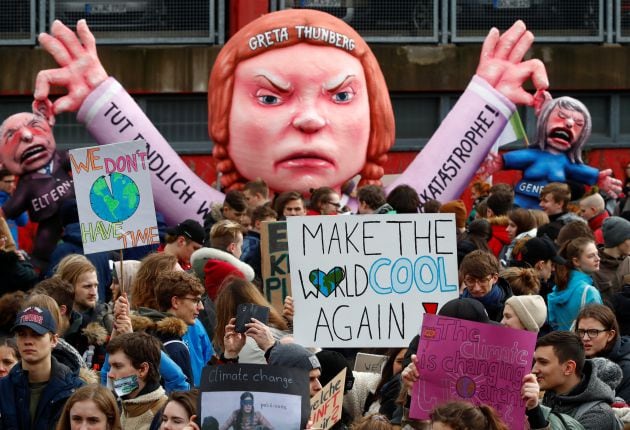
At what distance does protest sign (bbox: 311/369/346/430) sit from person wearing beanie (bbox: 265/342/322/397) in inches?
7.4

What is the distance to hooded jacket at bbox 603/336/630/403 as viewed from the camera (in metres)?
9.10

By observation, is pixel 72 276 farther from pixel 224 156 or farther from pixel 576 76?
pixel 576 76

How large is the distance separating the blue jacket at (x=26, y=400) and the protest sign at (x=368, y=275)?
1146 mm

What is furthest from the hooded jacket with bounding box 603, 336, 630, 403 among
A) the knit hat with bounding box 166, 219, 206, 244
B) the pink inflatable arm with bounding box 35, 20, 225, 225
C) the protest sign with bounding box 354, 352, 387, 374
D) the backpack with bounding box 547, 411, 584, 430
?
the pink inflatable arm with bounding box 35, 20, 225, 225

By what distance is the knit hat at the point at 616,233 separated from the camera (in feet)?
38.6

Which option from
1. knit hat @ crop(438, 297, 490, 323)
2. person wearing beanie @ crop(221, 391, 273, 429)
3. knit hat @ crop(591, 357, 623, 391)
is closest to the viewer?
person wearing beanie @ crop(221, 391, 273, 429)

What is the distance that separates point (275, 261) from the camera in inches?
425

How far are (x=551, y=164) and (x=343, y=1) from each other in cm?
525

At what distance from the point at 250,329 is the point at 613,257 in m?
3.78

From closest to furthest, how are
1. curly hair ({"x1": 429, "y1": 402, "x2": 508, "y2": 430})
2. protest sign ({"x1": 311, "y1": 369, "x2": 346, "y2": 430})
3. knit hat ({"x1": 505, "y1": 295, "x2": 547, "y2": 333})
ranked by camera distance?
curly hair ({"x1": 429, "y1": 402, "x2": 508, "y2": 430}) → protest sign ({"x1": 311, "y1": 369, "x2": 346, "y2": 430}) → knit hat ({"x1": 505, "y1": 295, "x2": 547, "y2": 333})

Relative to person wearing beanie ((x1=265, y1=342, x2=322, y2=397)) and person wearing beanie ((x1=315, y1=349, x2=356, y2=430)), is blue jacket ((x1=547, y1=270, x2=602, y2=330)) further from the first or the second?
person wearing beanie ((x1=265, y1=342, x2=322, y2=397))

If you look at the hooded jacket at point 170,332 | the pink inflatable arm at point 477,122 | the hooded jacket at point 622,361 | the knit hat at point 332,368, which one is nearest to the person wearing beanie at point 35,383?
the hooded jacket at point 170,332

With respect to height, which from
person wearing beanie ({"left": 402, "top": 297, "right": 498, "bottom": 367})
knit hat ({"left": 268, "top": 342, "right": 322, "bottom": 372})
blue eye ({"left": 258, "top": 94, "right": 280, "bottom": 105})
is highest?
blue eye ({"left": 258, "top": 94, "right": 280, "bottom": 105})

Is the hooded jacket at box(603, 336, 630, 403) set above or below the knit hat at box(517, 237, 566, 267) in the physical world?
below
